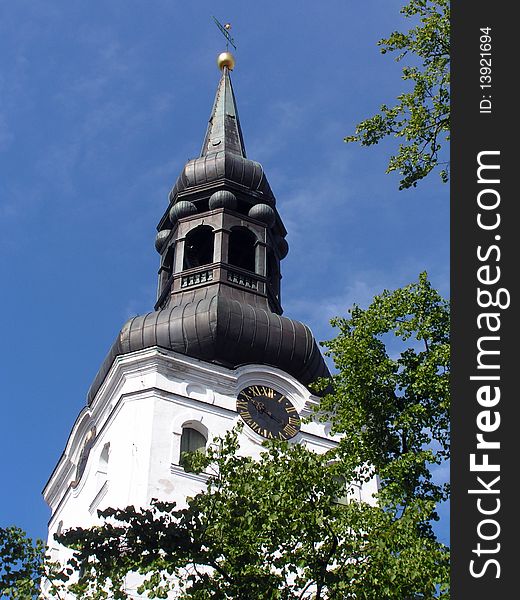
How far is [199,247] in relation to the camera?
34188mm

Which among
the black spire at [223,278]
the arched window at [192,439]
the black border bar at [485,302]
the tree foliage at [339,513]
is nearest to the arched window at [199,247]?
the black spire at [223,278]

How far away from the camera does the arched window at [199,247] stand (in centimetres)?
3334

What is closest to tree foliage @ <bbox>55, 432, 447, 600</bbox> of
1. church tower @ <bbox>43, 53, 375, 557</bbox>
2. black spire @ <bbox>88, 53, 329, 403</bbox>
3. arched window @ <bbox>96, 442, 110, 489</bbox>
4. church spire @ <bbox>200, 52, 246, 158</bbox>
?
church tower @ <bbox>43, 53, 375, 557</bbox>

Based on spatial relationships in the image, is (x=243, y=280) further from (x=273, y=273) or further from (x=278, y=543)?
(x=278, y=543)

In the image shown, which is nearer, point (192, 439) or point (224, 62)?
point (192, 439)

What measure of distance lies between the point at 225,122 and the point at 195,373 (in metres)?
13.5

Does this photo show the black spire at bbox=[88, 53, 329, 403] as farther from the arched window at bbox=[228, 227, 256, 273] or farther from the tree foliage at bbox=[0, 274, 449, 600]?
the tree foliage at bbox=[0, 274, 449, 600]

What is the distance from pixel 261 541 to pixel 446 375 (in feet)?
11.3

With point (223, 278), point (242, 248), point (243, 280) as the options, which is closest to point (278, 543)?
point (223, 278)

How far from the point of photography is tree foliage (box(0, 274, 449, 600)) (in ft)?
46.6

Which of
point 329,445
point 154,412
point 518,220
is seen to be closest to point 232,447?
point 518,220

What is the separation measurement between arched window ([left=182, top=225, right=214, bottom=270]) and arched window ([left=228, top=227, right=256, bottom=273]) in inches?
24.3

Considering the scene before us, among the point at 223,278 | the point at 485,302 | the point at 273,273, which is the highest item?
the point at 273,273

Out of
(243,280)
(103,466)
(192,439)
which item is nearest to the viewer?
(192,439)
